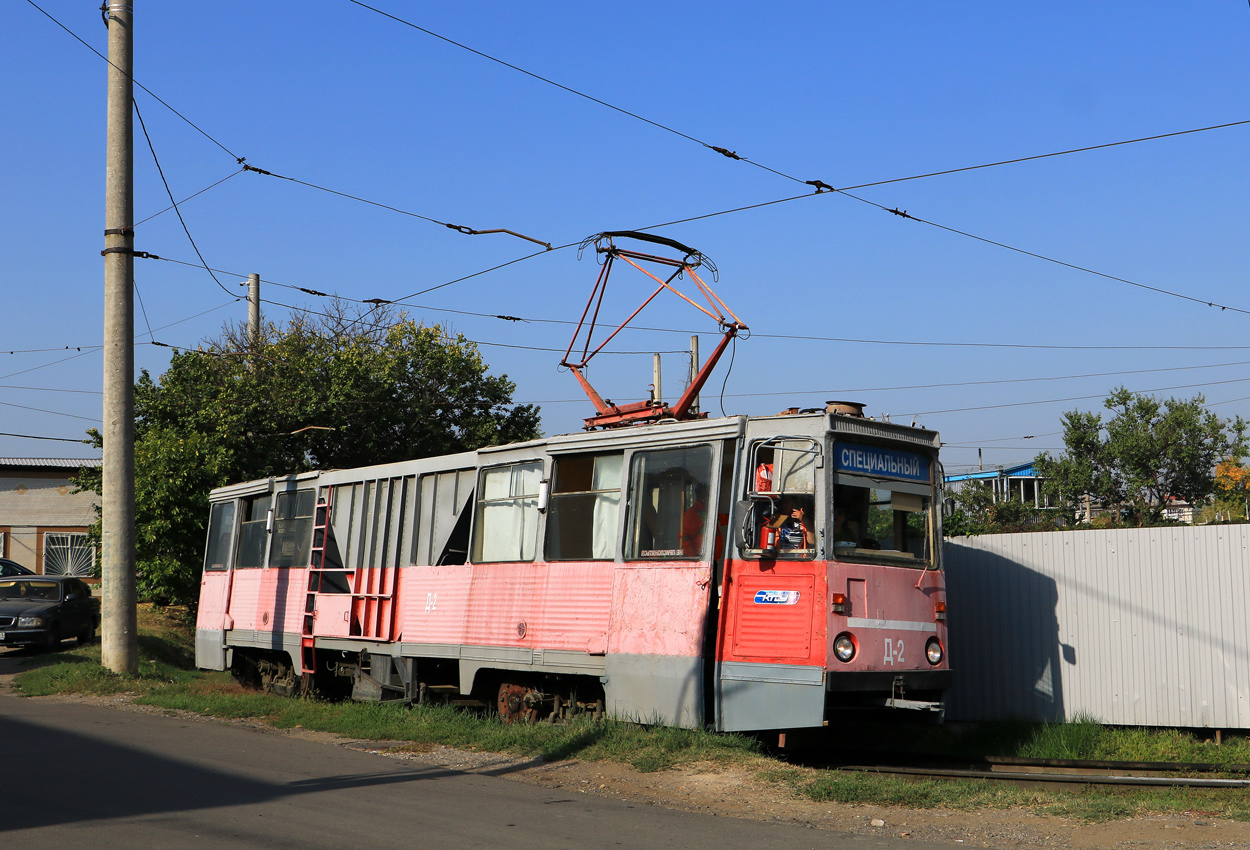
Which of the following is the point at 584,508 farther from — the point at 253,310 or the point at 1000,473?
the point at 1000,473

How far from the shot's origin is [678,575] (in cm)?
1033

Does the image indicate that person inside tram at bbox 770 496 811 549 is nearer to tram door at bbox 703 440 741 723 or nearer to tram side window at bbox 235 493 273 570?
tram door at bbox 703 440 741 723

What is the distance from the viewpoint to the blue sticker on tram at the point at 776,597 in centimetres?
966

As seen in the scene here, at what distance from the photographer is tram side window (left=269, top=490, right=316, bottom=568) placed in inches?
631

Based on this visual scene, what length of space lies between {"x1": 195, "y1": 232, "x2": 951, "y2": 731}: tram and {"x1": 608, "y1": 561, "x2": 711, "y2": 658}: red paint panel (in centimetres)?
2

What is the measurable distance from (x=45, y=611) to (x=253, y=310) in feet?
37.8

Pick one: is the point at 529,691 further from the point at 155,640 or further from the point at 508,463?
the point at 155,640

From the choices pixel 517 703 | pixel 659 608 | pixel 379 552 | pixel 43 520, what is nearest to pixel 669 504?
pixel 659 608

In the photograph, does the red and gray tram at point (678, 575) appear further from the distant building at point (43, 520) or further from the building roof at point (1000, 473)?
the building roof at point (1000, 473)

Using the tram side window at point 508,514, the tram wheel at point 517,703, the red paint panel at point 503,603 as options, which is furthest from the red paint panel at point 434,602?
the tram wheel at point 517,703

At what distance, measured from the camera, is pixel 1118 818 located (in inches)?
307

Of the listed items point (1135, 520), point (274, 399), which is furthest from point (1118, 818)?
point (1135, 520)

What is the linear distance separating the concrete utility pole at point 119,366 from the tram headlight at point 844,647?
460 inches

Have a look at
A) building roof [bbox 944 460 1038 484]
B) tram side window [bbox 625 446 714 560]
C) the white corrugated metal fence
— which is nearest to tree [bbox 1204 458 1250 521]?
building roof [bbox 944 460 1038 484]
